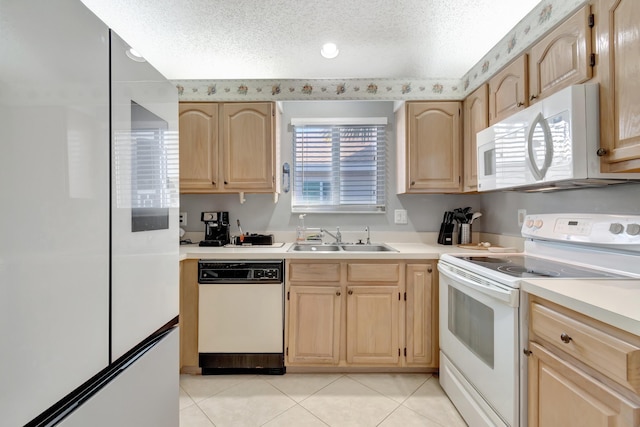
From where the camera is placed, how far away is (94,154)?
2.33ft

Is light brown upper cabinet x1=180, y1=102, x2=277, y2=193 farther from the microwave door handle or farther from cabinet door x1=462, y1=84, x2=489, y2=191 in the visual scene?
the microwave door handle

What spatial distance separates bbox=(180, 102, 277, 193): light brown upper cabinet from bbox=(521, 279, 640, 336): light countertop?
184 centimetres

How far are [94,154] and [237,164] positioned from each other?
1.67 m

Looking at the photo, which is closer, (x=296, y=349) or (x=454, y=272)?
(x=454, y=272)

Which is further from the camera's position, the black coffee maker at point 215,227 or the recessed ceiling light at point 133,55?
the black coffee maker at point 215,227

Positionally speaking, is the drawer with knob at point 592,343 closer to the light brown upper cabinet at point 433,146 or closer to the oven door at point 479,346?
the oven door at point 479,346

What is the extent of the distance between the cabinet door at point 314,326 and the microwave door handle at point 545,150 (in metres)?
1.33

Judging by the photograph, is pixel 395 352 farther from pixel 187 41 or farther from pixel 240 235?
pixel 187 41

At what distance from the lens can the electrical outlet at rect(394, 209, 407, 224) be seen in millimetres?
2650

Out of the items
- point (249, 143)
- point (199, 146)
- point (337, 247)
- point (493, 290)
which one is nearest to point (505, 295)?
point (493, 290)

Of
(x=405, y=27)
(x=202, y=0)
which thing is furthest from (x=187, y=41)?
(x=405, y=27)

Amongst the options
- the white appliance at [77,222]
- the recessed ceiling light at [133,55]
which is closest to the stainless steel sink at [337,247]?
the white appliance at [77,222]

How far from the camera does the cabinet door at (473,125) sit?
2042mm

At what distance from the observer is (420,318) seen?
2.05m
